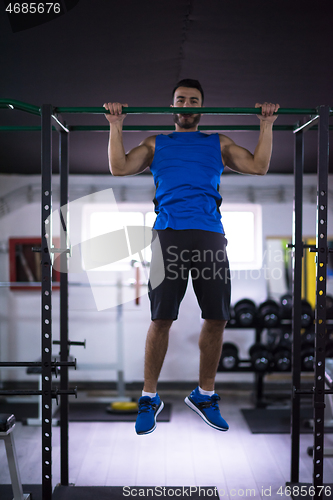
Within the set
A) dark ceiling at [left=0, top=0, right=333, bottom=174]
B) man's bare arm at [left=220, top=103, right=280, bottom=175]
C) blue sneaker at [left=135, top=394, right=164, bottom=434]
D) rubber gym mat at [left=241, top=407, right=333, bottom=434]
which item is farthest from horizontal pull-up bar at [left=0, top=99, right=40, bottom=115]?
rubber gym mat at [left=241, top=407, right=333, bottom=434]

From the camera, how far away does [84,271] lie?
4.94m

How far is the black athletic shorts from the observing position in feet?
6.50

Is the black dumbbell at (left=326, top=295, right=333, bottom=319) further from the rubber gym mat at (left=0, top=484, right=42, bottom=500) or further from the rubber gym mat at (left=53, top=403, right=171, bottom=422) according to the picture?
the rubber gym mat at (left=0, top=484, right=42, bottom=500)

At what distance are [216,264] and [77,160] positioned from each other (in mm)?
2869

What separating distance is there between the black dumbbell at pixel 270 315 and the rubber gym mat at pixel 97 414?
1.43m

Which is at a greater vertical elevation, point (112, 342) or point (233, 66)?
point (233, 66)

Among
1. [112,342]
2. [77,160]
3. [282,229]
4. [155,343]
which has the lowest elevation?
[112,342]


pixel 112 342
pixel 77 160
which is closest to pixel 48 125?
pixel 77 160

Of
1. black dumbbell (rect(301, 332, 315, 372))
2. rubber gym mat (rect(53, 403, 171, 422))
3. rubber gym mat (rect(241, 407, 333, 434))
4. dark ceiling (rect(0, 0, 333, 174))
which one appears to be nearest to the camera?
dark ceiling (rect(0, 0, 333, 174))

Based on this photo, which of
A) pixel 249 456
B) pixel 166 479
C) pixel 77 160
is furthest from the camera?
pixel 77 160

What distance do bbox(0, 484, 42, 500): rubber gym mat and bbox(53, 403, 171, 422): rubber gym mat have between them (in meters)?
1.34

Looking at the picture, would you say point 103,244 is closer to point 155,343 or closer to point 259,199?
point 259,199

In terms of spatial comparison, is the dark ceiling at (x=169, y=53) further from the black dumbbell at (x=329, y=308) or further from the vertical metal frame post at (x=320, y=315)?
the black dumbbell at (x=329, y=308)

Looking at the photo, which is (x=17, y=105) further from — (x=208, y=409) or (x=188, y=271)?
(x=208, y=409)
